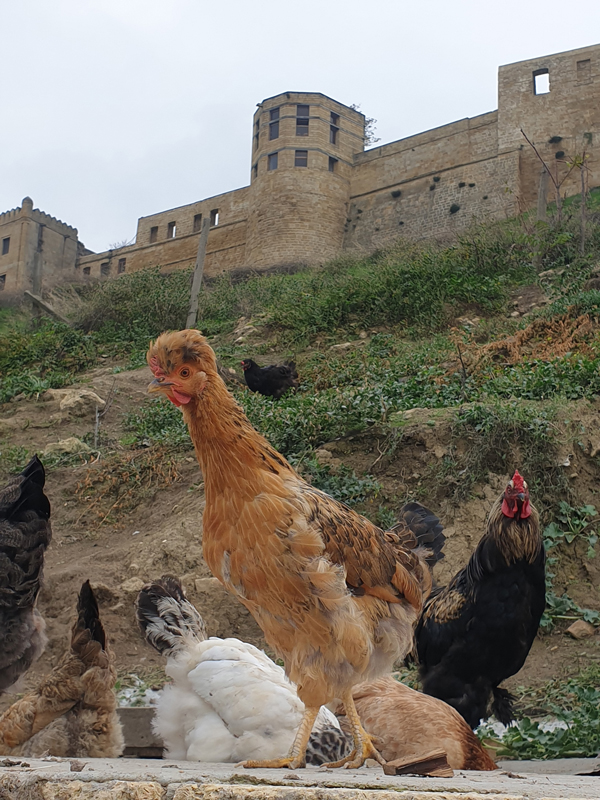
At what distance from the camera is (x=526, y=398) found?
8.87 m

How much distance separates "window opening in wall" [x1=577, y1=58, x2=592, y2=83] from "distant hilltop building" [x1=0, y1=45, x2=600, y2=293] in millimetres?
59

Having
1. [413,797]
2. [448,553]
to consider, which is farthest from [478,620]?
[413,797]

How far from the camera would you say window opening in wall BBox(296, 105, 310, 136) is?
36.7m

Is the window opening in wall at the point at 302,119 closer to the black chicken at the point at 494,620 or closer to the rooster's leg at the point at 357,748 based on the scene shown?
the black chicken at the point at 494,620

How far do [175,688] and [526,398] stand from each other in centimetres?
638

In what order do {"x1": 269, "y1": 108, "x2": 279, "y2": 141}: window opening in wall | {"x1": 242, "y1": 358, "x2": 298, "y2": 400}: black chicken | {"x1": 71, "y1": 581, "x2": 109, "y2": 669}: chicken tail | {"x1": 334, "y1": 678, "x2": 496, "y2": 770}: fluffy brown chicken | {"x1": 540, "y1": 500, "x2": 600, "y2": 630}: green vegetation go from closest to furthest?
{"x1": 334, "y1": 678, "x2": 496, "y2": 770}: fluffy brown chicken → {"x1": 71, "y1": 581, "x2": 109, "y2": 669}: chicken tail → {"x1": 540, "y1": 500, "x2": 600, "y2": 630}: green vegetation → {"x1": 242, "y1": 358, "x2": 298, "y2": 400}: black chicken → {"x1": 269, "y1": 108, "x2": 279, "y2": 141}: window opening in wall

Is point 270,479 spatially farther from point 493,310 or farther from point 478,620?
point 493,310

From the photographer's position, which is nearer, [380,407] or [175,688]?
[175,688]

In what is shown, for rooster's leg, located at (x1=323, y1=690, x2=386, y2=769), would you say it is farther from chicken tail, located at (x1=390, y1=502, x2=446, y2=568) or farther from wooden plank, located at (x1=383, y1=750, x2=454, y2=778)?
chicken tail, located at (x1=390, y1=502, x2=446, y2=568)

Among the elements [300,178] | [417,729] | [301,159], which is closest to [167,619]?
[417,729]

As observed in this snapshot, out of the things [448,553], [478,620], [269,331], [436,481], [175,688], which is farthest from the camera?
[269,331]

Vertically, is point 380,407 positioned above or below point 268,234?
below

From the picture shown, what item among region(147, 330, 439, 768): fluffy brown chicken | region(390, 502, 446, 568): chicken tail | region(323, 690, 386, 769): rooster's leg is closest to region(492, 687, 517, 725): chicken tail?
region(390, 502, 446, 568): chicken tail

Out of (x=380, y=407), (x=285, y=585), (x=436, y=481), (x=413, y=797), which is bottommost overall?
(x=413, y=797)
